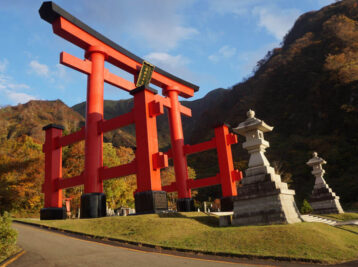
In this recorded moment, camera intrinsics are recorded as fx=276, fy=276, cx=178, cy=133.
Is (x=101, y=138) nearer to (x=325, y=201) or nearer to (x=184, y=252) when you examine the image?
(x=184, y=252)

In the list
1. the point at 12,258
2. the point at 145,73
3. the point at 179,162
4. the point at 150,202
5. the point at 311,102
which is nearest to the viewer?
the point at 12,258

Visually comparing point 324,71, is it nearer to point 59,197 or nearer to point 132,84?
point 132,84

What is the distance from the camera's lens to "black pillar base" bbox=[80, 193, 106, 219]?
14.4m

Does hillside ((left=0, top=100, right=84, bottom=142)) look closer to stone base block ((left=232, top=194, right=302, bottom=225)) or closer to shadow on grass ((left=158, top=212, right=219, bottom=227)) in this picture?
shadow on grass ((left=158, top=212, right=219, bottom=227))

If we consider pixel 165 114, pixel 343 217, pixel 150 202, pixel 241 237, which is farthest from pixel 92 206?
pixel 165 114

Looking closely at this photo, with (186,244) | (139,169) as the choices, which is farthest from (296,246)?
(139,169)

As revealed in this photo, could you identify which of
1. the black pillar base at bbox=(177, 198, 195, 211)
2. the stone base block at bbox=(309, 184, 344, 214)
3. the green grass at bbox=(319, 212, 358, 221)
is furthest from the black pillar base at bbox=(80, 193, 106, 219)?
the stone base block at bbox=(309, 184, 344, 214)

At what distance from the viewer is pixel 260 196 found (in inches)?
404

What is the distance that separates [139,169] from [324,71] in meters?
51.8

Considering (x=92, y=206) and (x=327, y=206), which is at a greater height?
(x=92, y=206)

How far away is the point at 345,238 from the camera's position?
27.9ft

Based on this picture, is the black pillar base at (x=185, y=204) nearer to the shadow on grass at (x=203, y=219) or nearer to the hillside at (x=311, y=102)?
the shadow on grass at (x=203, y=219)

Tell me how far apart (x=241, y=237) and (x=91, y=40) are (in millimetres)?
13528

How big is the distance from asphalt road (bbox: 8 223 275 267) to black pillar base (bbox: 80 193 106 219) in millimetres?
5473
